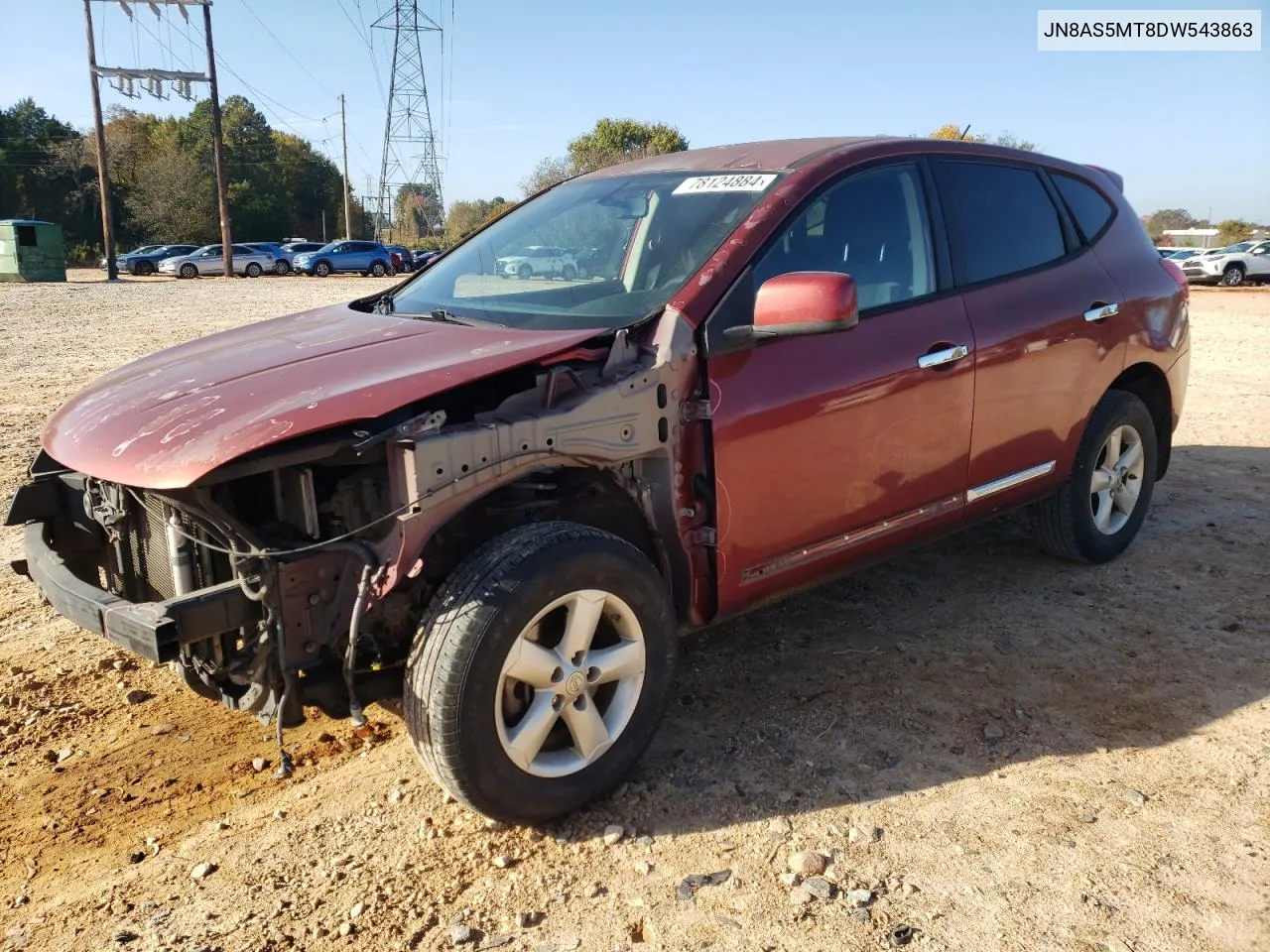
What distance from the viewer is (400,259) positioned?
43.9 metres

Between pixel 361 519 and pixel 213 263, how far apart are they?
4232 cm

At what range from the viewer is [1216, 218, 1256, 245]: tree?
64537 millimetres

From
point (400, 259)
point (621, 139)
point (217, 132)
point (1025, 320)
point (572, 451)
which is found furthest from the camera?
point (621, 139)

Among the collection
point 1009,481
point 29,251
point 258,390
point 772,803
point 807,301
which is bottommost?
point 772,803

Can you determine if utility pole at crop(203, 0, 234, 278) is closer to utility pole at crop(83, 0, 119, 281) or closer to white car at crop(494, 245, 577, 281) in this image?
utility pole at crop(83, 0, 119, 281)

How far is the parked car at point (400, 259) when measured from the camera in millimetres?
43506

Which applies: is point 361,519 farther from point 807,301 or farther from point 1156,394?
point 1156,394

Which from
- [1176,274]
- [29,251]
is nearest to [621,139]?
[29,251]

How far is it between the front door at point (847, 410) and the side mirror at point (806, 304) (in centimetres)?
14

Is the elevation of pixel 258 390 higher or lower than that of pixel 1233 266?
lower

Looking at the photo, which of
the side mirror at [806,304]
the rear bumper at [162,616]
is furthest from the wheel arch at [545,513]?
the side mirror at [806,304]

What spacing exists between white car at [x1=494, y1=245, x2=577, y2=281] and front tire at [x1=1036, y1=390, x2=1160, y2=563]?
7.96 feet

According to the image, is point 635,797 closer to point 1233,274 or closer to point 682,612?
point 682,612

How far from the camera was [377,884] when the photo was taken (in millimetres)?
2529
